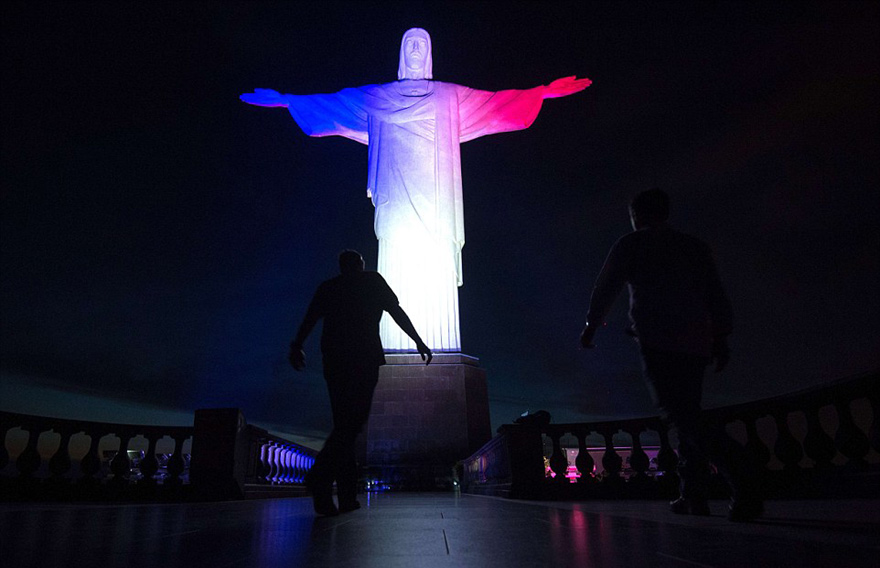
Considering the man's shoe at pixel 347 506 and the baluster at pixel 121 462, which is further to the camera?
the baluster at pixel 121 462

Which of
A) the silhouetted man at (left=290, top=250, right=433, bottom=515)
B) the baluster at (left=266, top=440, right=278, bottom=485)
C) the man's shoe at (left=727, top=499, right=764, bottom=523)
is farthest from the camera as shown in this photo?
the baluster at (left=266, top=440, right=278, bottom=485)

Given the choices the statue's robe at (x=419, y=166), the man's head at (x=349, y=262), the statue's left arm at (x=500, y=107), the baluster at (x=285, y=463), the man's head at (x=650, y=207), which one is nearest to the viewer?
the man's head at (x=650, y=207)

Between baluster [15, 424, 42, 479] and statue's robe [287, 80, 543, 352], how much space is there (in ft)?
24.5

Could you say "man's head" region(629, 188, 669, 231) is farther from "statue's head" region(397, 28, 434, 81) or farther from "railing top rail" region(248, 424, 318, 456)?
"statue's head" region(397, 28, 434, 81)

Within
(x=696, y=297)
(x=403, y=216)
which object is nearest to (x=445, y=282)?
(x=403, y=216)

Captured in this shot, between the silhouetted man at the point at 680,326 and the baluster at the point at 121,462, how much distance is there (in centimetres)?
565

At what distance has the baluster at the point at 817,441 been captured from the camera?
4.07 metres

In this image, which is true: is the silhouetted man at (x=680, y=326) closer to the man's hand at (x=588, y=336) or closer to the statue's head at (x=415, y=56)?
the man's hand at (x=588, y=336)

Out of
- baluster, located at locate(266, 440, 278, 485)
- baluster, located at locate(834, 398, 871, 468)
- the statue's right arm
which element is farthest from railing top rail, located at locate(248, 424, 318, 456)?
the statue's right arm

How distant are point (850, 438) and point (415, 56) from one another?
1390 cm

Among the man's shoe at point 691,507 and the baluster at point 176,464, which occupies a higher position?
the baluster at point 176,464

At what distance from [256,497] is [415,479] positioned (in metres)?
5.41

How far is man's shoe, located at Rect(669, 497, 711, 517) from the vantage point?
2.95 metres

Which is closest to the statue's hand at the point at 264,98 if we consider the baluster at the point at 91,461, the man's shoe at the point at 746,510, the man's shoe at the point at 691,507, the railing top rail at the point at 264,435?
the railing top rail at the point at 264,435
